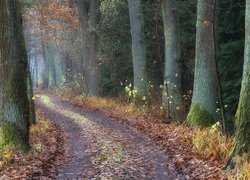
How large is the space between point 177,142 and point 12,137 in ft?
15.9

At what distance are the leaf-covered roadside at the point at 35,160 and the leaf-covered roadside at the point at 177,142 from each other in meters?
3.13

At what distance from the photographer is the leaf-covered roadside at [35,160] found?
951 centimetres

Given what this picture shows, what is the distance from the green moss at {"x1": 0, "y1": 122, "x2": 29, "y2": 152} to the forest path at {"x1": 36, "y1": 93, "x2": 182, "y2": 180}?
54.6 inches

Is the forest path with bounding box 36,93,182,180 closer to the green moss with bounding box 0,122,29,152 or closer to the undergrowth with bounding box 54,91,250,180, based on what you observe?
the undergrowth with bounding box 54,91,250,180

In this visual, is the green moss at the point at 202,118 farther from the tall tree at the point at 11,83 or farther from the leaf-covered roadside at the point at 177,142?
the tall tree at the point at 11,83

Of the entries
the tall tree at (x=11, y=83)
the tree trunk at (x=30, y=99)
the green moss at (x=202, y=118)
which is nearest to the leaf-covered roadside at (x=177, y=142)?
the green moss at (x=202, y=118)

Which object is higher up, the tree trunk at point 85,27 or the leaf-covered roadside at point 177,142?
the tree trunk at point 85,27

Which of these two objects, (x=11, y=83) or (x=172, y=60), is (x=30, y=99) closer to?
(x=11, y=83)

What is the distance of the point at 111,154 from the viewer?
11633mm

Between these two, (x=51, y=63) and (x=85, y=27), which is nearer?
(x=85, y=27)

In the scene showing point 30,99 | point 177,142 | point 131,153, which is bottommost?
point 131,153

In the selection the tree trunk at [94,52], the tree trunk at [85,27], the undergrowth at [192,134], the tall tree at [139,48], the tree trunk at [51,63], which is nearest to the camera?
the undergrowth at [192,134]

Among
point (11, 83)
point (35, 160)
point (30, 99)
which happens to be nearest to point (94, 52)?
point (30, 99)

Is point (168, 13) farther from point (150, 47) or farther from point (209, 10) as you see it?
point (150, 47)
